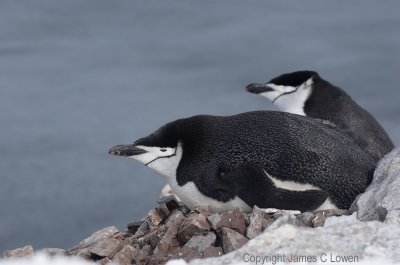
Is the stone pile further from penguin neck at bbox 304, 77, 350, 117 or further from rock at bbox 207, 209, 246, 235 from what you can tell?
penguin neck at bbox 304, 77, 350, 117

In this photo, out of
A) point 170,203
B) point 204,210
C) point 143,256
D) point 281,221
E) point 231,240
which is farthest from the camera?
point 170,203

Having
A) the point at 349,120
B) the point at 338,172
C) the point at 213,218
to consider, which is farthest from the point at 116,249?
the point at 349,120

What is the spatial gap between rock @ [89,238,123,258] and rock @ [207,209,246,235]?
404 mm

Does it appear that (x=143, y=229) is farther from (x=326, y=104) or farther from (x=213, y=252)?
(x=326, y=104)

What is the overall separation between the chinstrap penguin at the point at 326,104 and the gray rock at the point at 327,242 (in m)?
2.70

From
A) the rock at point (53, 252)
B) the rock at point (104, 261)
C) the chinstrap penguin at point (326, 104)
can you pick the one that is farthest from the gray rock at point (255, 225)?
the chinstrap penguin at point (326, 104)

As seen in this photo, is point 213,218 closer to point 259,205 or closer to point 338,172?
point 259,205

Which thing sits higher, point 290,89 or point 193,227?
point 290,89

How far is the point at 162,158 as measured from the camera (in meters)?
4.38

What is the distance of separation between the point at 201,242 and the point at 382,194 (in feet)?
2.54

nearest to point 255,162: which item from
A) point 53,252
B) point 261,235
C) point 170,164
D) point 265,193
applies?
point 265,193

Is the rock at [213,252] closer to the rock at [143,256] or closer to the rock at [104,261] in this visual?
the rock at [143,256]

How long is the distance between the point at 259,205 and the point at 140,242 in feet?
1.82

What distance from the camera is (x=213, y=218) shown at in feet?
12.5
